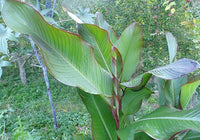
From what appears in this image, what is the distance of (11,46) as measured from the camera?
1992 millimetres

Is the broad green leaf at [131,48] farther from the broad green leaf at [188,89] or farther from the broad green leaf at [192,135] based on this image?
the broad green leaf at [192,135]

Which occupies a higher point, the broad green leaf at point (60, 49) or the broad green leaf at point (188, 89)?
the broad green leaf at point (60, 49)

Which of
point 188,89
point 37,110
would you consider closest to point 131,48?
point 188,89

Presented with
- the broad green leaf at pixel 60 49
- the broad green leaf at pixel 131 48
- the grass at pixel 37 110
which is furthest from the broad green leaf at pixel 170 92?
the grass at pixel 37 110

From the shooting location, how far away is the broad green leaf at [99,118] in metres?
0.69

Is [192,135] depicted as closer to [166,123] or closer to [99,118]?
[166,123]

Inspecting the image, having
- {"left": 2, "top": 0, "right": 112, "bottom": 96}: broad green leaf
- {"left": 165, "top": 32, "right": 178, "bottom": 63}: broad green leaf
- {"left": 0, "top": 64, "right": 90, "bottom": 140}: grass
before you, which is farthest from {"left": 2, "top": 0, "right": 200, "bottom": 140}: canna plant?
{"left": 0, "top": 64, "right": 90, "bottom": 140}: grass

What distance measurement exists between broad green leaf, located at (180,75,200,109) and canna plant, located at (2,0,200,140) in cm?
9

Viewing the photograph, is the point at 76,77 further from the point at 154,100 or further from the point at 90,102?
the point at 154,100

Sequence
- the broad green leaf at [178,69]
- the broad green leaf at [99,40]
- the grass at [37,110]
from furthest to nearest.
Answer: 1. the grass at [37,110]
2. the broad green leaf at [99,40]
3. the broad green leaf at [178,69]

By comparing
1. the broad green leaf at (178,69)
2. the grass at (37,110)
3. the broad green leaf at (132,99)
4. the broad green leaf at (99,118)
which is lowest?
the grass at (37,110)

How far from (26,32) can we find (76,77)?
0.17 m

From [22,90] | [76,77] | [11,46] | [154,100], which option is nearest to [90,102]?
[76,77]

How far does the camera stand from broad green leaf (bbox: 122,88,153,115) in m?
0.61
